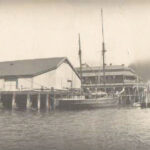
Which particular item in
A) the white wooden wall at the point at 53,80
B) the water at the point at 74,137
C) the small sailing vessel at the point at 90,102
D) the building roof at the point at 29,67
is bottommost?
the water at the point at 74,137

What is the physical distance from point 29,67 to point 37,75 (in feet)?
15.1

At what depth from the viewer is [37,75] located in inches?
2132

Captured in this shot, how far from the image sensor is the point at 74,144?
68.0ft

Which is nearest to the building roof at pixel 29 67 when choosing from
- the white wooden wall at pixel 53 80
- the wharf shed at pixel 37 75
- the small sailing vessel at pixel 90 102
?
the wharf shed at pixel 37 75

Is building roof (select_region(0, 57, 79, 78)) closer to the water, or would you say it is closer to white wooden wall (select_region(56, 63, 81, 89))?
white wooden wall (select_region(56, 63, 81, 89))

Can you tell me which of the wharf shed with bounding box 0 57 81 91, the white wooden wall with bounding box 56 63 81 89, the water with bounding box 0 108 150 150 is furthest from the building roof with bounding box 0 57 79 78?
the water with bounding box 0 108 150 150

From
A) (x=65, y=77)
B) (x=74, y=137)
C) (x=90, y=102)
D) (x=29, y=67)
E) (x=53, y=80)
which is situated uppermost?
(x=29, y=67)

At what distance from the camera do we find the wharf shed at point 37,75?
54.2m

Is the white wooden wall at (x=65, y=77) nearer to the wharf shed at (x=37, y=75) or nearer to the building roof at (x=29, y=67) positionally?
the wharf shed at (x=37, y=75)

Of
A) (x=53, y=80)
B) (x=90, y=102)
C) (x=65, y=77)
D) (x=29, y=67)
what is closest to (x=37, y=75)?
(x=53, y=80)

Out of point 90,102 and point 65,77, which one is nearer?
point 90,102

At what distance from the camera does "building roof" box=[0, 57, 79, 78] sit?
181 feet

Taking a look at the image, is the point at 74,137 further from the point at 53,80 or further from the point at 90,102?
the point at 53,80

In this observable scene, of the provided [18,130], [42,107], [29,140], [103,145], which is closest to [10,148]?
[29,140]
